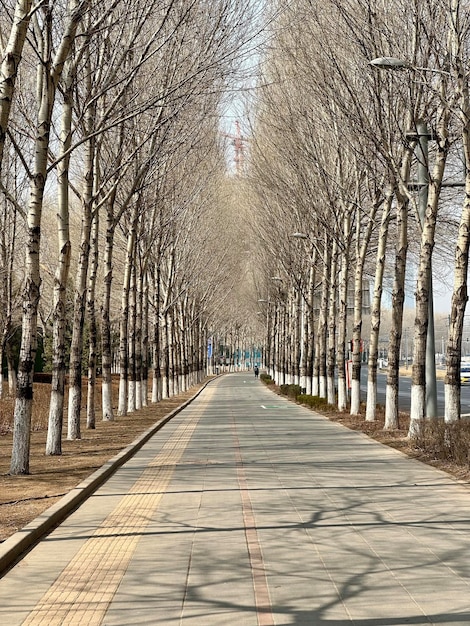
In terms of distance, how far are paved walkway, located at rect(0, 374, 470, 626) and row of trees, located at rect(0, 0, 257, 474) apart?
12.1 ft

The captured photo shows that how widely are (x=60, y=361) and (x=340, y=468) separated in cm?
574

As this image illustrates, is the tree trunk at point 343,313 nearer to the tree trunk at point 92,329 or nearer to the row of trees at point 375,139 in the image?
the row of trees at point 375,139

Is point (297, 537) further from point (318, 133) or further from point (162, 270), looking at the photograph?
point (162, 270)

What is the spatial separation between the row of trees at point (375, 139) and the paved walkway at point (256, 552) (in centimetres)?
552

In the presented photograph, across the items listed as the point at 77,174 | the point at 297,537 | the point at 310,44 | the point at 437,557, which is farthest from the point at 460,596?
the point at 77,174

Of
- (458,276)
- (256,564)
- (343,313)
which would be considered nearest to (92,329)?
(343,313)

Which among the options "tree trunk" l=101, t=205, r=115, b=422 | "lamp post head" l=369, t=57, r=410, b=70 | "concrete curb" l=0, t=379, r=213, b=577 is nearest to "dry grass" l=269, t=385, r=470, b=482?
"concrete curb" l=0, t=379, r=213, b=577

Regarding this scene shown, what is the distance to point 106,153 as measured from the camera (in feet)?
93.1

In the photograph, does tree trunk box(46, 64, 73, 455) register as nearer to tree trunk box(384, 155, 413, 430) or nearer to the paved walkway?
the paved walkway

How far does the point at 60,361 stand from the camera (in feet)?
58.0

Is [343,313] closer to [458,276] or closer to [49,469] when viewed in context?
[458,276]

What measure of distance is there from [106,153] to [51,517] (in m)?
19.9

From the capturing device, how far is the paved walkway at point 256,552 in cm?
625

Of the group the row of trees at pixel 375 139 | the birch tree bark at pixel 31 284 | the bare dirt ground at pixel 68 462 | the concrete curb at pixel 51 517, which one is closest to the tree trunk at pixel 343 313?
the row of trees at pixel 375 139
